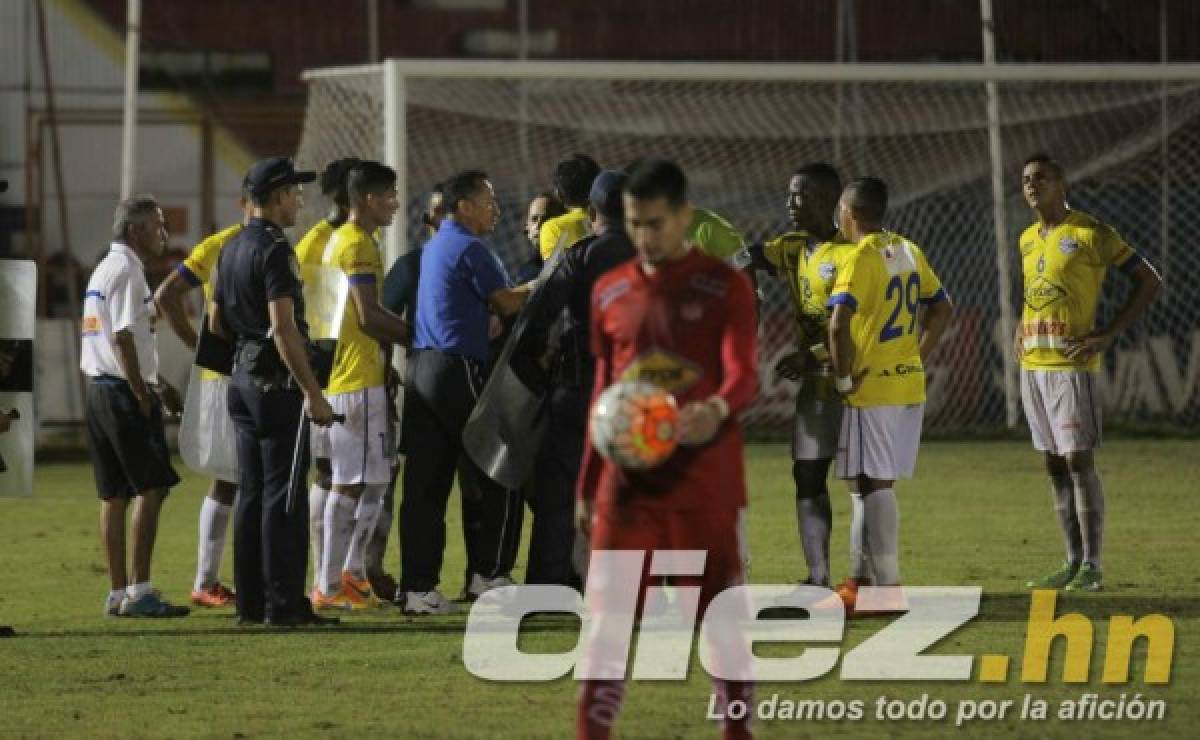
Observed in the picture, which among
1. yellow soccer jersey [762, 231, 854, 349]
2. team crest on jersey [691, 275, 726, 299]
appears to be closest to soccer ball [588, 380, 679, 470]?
team crest on jersey [691, 275, 726, 299]

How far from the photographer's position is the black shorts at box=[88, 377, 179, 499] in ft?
36.2

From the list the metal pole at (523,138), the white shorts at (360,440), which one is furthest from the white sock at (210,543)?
the metal pole at (523,138)

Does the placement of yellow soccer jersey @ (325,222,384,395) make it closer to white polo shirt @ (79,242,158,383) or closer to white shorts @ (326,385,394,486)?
white shorts @ (326,385,394,486)

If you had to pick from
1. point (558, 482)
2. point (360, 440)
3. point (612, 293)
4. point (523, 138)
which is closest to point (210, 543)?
point (360, 440)

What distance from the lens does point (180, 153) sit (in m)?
25.9

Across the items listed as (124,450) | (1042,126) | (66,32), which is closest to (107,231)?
(66,32)

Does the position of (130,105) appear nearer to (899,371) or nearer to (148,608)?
(148,608)

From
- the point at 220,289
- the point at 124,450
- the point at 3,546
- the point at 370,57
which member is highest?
the point at 370,57

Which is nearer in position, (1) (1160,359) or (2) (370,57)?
(1) (1160,359)

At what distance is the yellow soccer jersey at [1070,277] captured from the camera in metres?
11.6

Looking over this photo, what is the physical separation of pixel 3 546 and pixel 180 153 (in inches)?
461

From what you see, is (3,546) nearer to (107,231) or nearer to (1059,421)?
(1059,421)

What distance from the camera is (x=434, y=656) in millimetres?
9539

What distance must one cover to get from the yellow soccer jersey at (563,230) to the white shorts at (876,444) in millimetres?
1641
